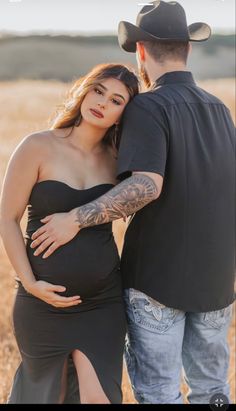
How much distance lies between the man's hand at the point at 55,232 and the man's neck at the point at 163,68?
70 cm

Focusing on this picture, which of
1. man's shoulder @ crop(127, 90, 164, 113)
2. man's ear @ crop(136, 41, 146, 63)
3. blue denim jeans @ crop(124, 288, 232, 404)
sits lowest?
blue denim jeans @ crop(124, 288, 232, 404)

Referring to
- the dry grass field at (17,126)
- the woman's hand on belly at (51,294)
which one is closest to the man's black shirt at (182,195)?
the woman's hand on belly at (51,294)

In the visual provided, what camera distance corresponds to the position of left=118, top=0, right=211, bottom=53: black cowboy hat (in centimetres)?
321

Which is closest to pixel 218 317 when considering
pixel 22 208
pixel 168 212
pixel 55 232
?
pixel 168 212

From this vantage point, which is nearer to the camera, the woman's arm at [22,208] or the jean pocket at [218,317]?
the woman's arm at [22,208]

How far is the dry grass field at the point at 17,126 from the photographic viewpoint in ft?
15.8

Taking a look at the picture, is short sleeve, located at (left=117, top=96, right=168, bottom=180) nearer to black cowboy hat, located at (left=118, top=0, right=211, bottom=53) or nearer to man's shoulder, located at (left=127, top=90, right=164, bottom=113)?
man's shoulder, located at (left=127, top=90, right=164, bottom=113)

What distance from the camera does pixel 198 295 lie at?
3.24 meters

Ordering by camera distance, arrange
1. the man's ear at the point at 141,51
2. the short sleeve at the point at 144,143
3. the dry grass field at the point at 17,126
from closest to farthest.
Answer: the short sleeve at the point at 144,143 < the man's ear at the point at 141,51 < the dry grass field at the point at 17,126

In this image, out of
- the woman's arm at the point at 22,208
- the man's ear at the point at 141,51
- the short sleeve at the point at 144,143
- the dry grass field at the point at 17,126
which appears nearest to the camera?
the short sleeve at the point at 144,143

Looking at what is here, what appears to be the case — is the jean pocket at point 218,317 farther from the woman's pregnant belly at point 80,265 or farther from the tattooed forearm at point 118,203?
the tattooed forearm at point 118,203

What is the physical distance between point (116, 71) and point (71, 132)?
1.08 ft

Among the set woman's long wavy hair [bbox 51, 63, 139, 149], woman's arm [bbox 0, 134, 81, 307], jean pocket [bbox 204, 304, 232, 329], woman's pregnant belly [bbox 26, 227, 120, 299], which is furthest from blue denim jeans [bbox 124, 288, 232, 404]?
woman's long wavy hair [bbox 51, 63, 139, 149]

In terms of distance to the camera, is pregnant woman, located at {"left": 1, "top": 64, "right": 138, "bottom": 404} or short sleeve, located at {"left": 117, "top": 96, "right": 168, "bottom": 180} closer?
short sleeve, located at {"left": 117, "top": 96, "right": 168, "bottom": 180}
